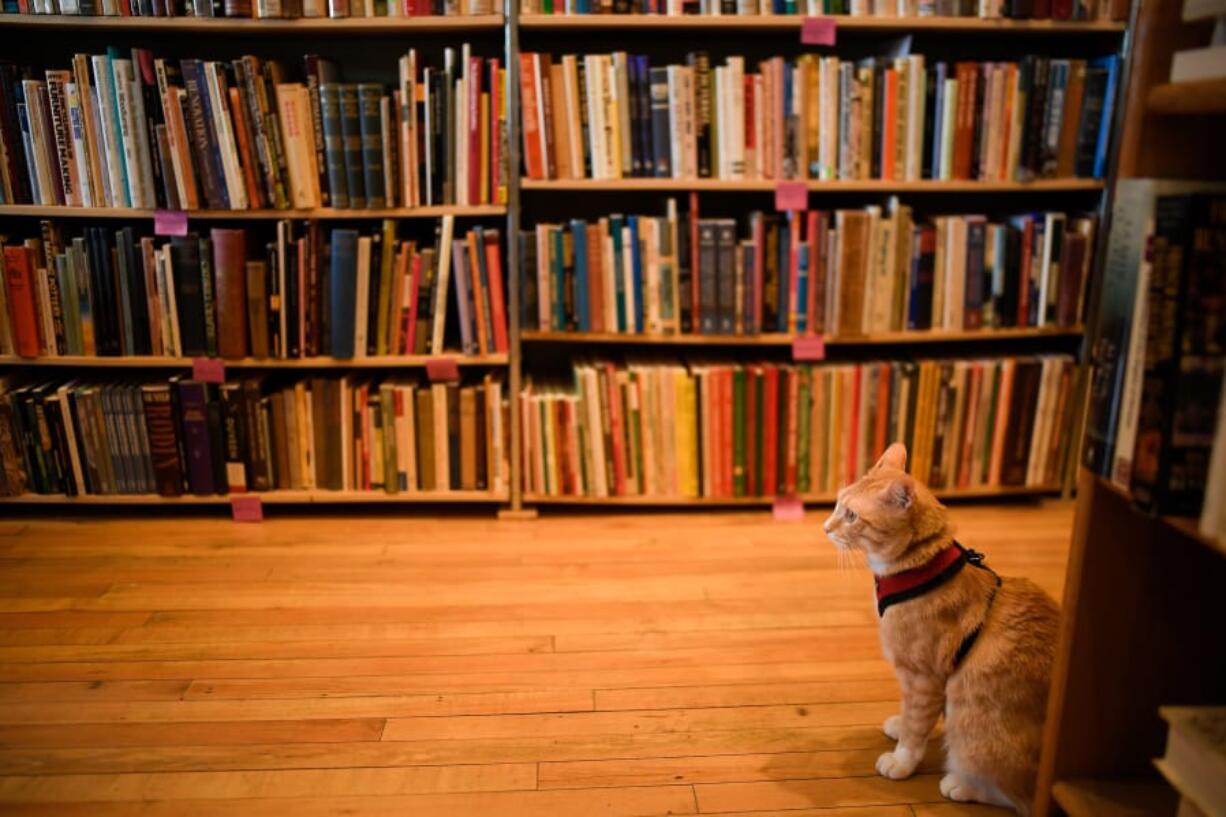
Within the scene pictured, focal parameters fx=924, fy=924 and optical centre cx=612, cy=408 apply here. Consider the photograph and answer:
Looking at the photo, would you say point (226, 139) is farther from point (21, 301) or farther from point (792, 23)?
point (792, 23)

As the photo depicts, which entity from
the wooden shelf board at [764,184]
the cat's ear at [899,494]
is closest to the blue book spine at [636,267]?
the wooden shelf board at [764,184]

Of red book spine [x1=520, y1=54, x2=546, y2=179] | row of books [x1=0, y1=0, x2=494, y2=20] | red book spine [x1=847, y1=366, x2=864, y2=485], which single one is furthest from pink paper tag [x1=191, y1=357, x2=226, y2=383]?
red book spine [x1=847, y1=366, x2=864, y2=485]

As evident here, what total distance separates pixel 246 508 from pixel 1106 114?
2.69m

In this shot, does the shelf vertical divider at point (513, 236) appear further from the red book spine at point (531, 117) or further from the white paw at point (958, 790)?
the white paw at point (958, 790)

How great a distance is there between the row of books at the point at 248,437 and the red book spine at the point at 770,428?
756mm

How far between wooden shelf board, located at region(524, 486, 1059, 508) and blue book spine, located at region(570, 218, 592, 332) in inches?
20.0

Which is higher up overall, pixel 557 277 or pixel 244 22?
pixel 244 22

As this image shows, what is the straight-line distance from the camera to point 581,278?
2572 mm

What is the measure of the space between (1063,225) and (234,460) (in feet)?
8.07

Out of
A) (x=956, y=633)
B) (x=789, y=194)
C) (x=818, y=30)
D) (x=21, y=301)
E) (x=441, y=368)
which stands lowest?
(x=956, y=633)

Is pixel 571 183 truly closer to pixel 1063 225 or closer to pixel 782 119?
pixel 782 119

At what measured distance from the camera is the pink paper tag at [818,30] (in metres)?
2.45

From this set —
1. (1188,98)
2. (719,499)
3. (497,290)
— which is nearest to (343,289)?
(497,290)

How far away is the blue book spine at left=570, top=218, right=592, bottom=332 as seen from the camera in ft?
8.32
